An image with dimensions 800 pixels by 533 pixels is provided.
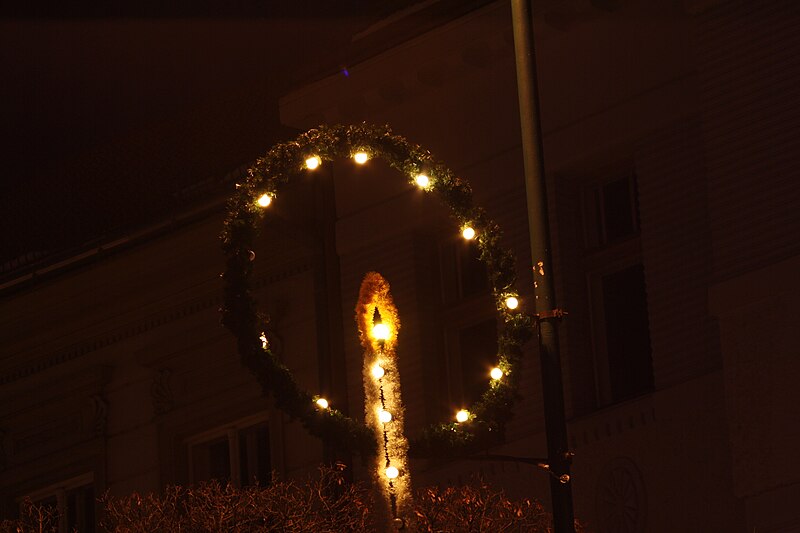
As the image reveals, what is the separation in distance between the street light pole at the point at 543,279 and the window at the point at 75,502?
39.7ft

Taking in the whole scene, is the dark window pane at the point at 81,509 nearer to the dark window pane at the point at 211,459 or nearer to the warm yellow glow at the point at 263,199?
the dark window pane at the point at 211,459

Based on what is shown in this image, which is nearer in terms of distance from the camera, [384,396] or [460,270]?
[384,396]

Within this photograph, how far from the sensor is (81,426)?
28.1m

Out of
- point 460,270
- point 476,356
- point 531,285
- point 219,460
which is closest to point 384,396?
point 531,285

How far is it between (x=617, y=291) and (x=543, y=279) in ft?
18.5

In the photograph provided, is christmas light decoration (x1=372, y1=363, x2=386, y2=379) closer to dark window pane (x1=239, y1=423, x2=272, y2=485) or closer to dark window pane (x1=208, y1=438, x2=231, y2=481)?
dark window pane (x1=239, y1=423, x2=272, y2=485)

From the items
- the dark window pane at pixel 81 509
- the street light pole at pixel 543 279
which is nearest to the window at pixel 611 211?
the street light pole at pixel 543 279

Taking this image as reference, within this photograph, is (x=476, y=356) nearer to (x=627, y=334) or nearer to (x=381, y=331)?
(x=627, y=334)

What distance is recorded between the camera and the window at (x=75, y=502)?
28.0m

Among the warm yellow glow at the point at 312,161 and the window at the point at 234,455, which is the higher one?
the warm yellow glow at the point at 312,161

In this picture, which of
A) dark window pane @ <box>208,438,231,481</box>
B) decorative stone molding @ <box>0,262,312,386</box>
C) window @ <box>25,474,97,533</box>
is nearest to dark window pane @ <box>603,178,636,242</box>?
decorative stone molding @ <box>0,262,312,386</box>

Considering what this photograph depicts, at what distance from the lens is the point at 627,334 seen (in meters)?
22.4

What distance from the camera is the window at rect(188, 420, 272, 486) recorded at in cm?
2611

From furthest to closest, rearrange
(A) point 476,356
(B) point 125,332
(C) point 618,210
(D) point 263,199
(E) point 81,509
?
(E) point 81,509 < (B) point 125,332 < (A) point 476,356 < (C) point 618,210 < (D) point 263,199
